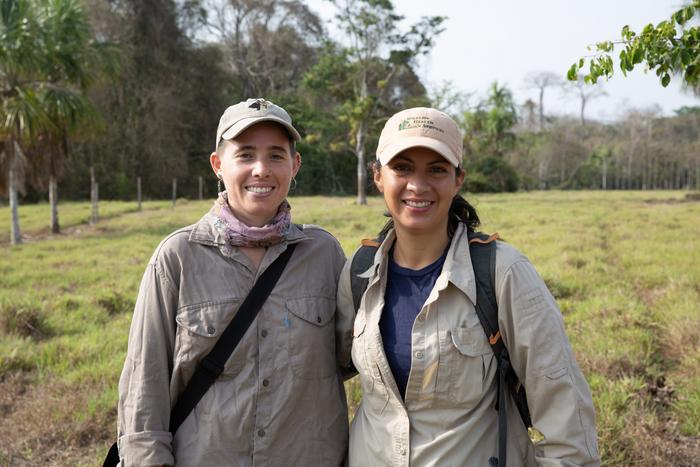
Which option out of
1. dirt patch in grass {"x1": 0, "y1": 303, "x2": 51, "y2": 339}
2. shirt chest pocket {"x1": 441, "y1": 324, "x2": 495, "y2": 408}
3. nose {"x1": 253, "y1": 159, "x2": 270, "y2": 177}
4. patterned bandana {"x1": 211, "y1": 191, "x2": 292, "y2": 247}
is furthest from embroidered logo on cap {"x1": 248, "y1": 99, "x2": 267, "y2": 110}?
dirt patch in grass {"x1": 0, "y1": 303, "x2": 51, "y2": 339}

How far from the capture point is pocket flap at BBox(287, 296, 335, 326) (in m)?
2.26

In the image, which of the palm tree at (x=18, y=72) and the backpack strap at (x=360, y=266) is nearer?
the backpack strap at (x=360, y=266)

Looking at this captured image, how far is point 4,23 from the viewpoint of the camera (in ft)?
45.7

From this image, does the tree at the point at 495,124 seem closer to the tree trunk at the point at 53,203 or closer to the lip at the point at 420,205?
the tree trunk at the point at 53,203

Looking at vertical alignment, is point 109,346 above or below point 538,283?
below

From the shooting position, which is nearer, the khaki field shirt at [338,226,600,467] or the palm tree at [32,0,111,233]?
the khaki field shirt at [338,226,600,467]

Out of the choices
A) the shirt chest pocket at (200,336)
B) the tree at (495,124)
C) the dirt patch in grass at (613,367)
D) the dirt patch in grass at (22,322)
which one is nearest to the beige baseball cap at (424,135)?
the shirt chest pocket at (200,336)

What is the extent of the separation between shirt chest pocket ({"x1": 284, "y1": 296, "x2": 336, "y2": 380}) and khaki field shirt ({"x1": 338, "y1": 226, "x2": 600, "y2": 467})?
234 mm

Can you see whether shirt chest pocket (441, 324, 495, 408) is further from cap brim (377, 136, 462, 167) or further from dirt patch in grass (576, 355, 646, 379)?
dirt patch in grass (576, 355, 646, 379)

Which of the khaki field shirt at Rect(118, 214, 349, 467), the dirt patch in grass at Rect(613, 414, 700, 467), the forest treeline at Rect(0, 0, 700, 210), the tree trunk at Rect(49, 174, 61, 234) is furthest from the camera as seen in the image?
the forest treeline at Rect(0, 0, 700, 210)

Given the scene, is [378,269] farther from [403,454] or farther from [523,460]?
[523,460]

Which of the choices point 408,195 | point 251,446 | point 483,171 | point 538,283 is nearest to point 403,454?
point 251,446

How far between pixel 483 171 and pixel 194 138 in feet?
64.4

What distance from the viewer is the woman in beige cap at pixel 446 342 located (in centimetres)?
184
